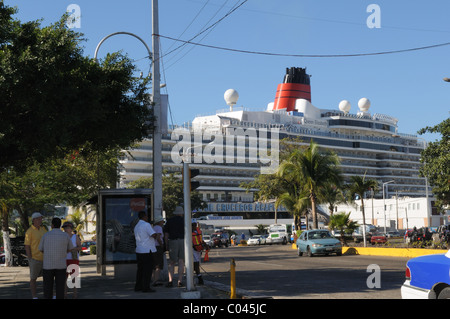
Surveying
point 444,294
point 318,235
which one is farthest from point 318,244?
point 444,294

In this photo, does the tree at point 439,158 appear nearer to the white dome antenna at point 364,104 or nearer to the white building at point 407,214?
the white building at point 407,214

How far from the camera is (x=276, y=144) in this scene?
341ft

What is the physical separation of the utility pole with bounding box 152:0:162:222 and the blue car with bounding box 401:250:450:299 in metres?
9.01

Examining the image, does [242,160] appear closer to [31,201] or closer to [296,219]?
[296,219]

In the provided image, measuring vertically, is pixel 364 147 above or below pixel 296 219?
above

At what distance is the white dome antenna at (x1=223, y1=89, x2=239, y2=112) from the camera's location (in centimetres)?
11369

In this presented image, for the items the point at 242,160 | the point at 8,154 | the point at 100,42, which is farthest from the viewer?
the point at 242,160

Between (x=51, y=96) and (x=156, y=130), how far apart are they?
387cm

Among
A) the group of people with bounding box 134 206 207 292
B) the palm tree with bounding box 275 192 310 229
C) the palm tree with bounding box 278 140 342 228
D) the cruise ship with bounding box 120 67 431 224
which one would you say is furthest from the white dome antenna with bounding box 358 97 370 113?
the group of people with bounding box 134 206 207 292

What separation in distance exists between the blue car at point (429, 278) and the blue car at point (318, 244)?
21.7m

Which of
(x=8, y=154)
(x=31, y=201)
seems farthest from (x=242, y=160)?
(x=8, y=154)

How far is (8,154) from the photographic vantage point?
50.1 ft

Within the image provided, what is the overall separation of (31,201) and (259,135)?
80907 mm
